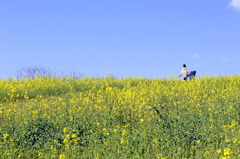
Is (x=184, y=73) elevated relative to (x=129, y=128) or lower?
elevated

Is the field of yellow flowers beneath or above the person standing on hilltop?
beneath

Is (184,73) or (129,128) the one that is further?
(184,73)

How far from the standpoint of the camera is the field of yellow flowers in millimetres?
6762

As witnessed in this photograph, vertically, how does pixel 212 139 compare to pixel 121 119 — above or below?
below

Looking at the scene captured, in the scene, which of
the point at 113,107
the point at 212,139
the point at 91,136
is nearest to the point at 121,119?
the point at 113,107

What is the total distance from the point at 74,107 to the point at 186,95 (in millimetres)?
4489

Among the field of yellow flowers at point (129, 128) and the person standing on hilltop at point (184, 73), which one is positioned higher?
the person standing on hilltop at point (184, 73)

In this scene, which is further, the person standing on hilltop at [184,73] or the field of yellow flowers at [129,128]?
the person standing on hilltop at [184,73]

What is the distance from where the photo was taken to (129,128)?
29.1 feet

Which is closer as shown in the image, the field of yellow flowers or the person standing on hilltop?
the field of yellow flowers

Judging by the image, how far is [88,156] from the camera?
21.5 ft

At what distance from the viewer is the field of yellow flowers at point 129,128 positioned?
676 centimetres

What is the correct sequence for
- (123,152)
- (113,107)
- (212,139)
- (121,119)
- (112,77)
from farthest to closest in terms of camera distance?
(112,77), (113,107), (121,119), (212,139), (123,152)

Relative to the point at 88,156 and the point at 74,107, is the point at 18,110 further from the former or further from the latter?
the point at 88,156
